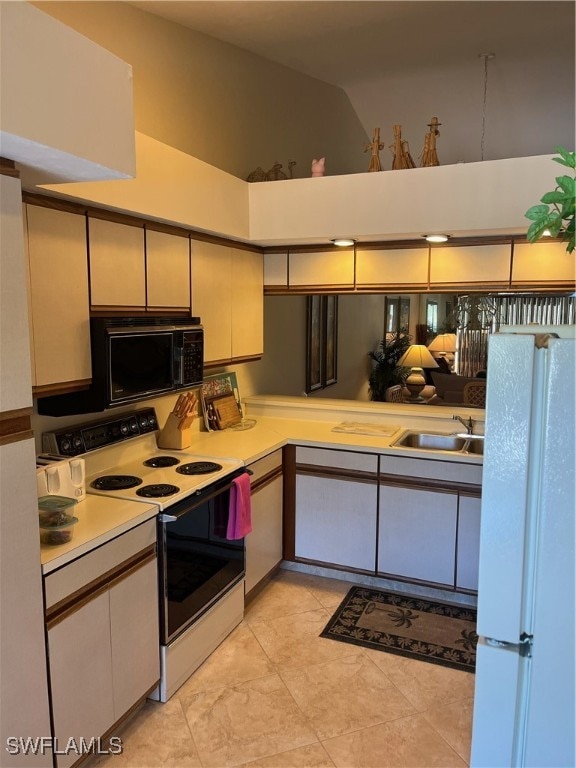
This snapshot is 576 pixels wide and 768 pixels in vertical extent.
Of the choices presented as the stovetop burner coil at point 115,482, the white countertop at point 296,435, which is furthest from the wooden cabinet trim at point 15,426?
the stovetop burner coil at point 115,482

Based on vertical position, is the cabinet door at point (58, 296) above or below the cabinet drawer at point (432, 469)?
above

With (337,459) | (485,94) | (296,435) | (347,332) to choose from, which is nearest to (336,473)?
(337,459)

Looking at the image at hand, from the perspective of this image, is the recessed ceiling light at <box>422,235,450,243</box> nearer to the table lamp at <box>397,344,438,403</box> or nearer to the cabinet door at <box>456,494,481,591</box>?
the table lamp at <box>397,344,438,403</box>

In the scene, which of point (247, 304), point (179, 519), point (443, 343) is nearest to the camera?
point (179, 519)

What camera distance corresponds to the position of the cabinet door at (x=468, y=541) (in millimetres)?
3002

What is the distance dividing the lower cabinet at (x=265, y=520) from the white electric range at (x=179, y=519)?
151 mm

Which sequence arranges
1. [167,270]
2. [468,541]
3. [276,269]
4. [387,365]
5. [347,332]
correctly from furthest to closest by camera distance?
[347,332], [387,365], [276,269], [468,541], [167,270]

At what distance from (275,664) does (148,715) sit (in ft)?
2.07

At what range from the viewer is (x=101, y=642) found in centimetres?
197

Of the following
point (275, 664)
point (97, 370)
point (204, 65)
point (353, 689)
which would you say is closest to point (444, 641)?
point (353, 689)

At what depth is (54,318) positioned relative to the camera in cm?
206

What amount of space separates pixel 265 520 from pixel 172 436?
2.40 feet

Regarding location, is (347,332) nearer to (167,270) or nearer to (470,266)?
(470,266)

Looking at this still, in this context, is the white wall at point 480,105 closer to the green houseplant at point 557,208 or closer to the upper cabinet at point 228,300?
the upper cabinet at point 228,300
